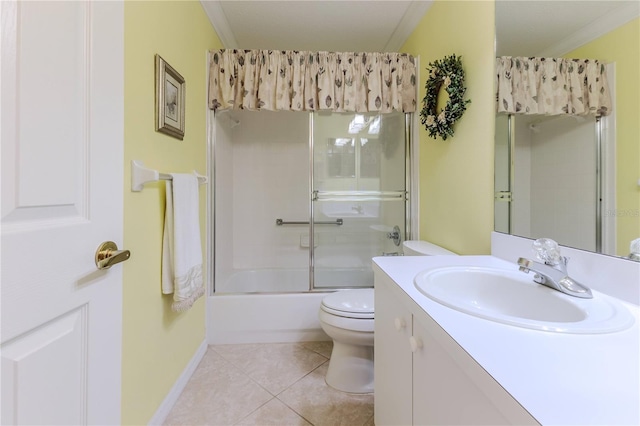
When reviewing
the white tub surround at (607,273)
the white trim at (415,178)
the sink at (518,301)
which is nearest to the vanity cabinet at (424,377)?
the sink at (518,301)

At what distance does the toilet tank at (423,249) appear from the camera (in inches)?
61.7

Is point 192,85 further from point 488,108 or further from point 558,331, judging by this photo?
point 558,331

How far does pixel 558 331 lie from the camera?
0.52 m

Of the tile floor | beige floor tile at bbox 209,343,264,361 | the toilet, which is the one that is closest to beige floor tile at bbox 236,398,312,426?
the tile floor

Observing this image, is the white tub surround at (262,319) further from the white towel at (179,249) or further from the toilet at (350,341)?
the white towel at (179,249)

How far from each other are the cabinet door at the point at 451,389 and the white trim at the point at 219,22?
2.18 meters

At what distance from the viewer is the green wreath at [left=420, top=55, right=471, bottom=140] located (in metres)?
1.39

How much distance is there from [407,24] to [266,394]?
104 inches

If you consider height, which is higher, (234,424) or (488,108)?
(488,108)

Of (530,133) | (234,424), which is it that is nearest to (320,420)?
(234,424)

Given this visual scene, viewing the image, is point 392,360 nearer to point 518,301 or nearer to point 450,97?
point 518,301

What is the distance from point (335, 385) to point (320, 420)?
227 mm

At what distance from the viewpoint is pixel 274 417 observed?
1.27 metres

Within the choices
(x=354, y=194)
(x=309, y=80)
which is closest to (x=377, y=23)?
(x=309, y=80)
